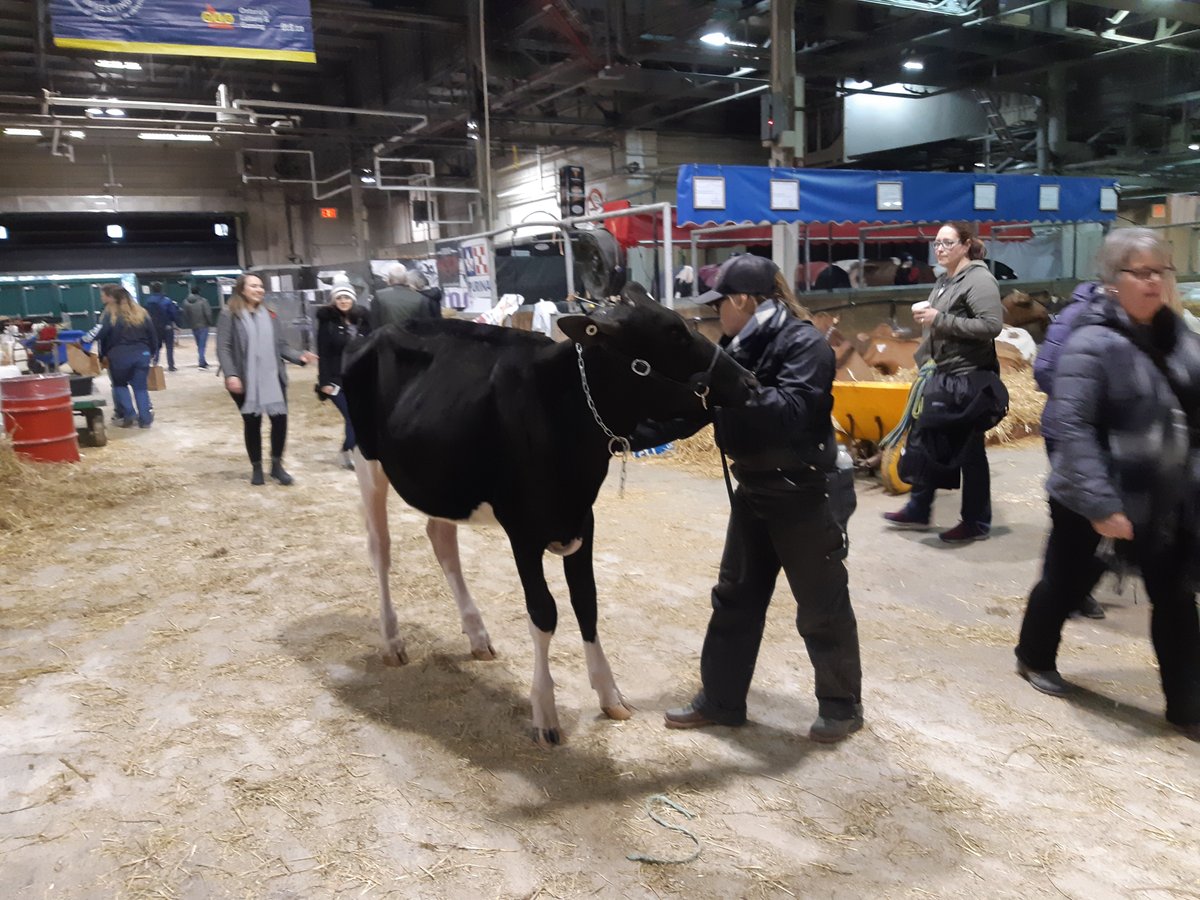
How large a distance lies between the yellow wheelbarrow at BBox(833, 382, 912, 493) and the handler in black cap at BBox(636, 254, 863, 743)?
3.44 m

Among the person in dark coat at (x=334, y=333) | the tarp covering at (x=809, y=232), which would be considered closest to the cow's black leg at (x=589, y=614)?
the person in dark coat at (x=334, y=333)

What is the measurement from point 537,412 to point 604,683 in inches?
41.4

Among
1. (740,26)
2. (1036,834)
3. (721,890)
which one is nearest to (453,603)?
(721,890)

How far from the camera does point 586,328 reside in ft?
8.77

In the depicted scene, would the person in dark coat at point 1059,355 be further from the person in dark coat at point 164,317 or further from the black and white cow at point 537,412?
the person in dark coat at point 164,317

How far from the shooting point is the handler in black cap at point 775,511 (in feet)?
8.64

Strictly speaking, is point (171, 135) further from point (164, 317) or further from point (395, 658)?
point (395, 658)

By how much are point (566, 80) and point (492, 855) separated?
1480 cm

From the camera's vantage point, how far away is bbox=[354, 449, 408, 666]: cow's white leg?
387 centimetres

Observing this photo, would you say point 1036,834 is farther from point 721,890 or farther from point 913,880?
point 721,890

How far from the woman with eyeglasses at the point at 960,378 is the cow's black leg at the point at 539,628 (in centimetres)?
290

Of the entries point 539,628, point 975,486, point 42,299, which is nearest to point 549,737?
point 539,628

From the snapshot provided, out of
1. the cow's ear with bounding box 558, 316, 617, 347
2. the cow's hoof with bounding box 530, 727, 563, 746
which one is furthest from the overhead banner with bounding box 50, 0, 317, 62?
the cow's hoof with bounding box 530, 727, 563, 746

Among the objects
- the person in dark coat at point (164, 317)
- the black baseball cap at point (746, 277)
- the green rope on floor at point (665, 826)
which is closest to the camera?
the green rope on floor at point (665, 826)
